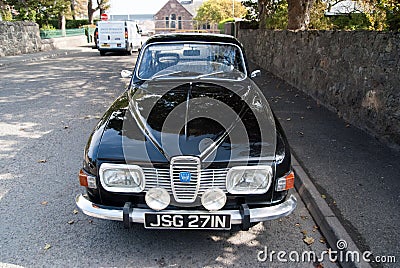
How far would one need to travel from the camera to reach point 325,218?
136 inches

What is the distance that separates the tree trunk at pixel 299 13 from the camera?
36.1 feet

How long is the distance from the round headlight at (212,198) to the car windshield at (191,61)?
1975mm

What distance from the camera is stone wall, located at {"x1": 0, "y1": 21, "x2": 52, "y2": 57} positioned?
743 inches

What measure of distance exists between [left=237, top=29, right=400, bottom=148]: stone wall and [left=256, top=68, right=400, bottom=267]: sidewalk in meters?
0.30

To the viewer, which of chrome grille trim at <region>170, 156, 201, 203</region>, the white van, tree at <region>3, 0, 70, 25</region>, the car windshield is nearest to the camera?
chrome grille trim at <region>170, 156, 201, 203</region>

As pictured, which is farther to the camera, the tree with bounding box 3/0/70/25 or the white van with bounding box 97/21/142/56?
the tree with bounding box 3/0/70/25

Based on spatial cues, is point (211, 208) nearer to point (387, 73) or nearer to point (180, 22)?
point (387, 73)

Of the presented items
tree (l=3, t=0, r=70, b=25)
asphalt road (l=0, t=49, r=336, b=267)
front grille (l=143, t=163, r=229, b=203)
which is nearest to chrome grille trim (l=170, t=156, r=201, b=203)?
front grille (l=143, t=163, r=229, b=203)

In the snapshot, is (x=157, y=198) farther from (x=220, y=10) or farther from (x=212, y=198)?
(x=220, y=10)

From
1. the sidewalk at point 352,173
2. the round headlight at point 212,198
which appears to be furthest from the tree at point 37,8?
the round headlight at point 212,198

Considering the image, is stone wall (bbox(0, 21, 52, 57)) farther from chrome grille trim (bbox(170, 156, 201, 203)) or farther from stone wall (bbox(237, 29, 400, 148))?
chrome grille trim (bbox(170, 156, 201, 203))

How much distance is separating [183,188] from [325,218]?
1.63 meters

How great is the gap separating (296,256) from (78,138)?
4236 mm

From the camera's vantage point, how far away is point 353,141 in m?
5.52
